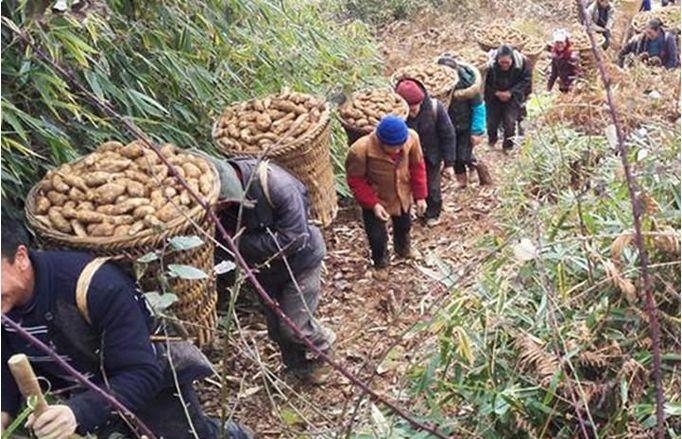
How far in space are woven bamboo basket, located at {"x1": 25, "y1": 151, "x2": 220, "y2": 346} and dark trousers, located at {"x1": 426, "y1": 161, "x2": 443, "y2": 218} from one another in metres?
3.46

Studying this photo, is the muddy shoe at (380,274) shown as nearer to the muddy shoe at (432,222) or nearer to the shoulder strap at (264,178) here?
the muddy shoe at (432,222)

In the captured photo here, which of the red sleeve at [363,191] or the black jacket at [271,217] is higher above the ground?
the black jacket at [271,217]

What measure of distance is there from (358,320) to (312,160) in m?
1.34

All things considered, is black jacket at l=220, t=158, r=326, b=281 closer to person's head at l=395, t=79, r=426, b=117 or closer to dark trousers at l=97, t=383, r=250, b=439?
dark trousers at l=97, t=383, r=250, b=439

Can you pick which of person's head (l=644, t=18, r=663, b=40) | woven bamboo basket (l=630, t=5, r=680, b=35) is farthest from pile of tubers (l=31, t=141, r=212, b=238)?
woven bamboo basket (l=630, t=5, r=680, b=35)

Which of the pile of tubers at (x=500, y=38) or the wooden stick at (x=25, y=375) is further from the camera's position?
the pile of tubers at (x=500, y=38)

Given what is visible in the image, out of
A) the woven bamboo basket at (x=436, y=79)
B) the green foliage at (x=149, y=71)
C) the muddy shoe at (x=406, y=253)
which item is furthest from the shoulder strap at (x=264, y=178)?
the woven bamboo basket at (x=436, y=79)

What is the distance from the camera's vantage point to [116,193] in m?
3.65

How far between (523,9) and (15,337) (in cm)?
1521

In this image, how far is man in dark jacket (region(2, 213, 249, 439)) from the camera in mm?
2869

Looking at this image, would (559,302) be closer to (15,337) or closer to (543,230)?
(543,230)

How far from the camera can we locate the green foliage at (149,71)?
424 cm

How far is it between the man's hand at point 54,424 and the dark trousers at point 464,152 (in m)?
5.57

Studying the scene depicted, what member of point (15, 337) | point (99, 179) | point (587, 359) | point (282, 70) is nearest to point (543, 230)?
point (587, 359)
